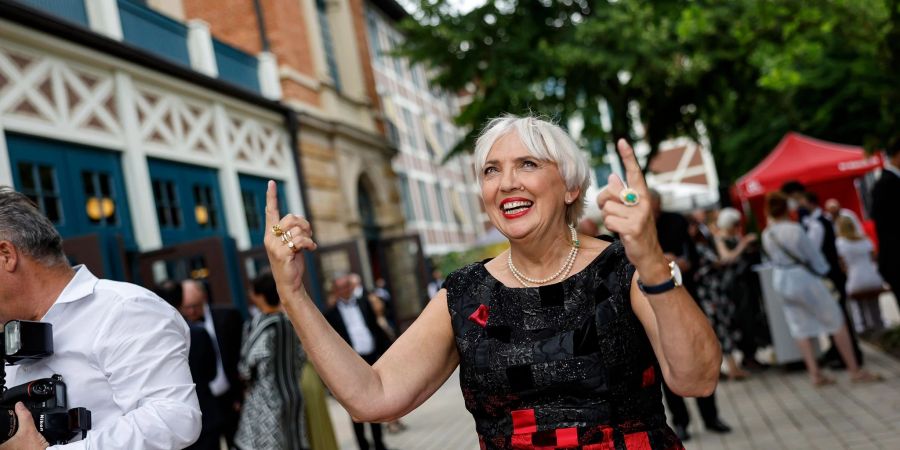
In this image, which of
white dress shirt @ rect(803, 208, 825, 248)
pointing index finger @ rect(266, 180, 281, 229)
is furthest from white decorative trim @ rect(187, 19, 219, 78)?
pointing index finger @ rect(266, 180, 281, 229)

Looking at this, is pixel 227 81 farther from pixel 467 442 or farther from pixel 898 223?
pixel 898 223

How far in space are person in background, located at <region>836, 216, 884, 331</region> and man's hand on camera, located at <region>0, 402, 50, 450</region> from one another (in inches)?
433

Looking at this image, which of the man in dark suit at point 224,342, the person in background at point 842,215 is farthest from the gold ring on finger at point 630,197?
the person in background at point 842,215

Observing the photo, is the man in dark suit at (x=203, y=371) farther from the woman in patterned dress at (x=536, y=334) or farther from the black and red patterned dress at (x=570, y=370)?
the black and red patterned dress at (x=570, y=370)

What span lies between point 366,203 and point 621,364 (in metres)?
22.9

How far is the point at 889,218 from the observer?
805 cm

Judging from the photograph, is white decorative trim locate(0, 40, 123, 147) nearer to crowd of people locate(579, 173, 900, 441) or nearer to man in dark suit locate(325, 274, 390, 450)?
man in dark suit locate(325, 274, 390, 450)

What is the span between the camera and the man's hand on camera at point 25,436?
2.81m

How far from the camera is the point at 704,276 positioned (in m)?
11.6

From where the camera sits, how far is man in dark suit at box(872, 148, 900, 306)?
26.1 ft

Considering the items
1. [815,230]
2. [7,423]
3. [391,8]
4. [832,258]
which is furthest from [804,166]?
[391,8]

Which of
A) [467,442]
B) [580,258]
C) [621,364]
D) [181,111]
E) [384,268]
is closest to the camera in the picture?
[621,364]

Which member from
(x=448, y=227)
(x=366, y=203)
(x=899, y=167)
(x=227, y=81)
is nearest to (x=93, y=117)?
(x=227, y=81)

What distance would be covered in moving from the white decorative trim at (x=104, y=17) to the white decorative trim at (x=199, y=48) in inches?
106
